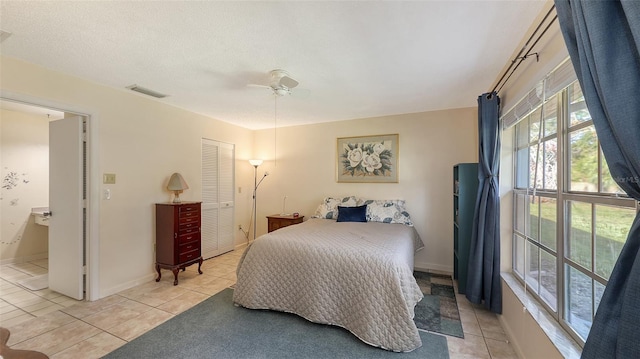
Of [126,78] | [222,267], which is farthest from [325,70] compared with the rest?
[222,267]

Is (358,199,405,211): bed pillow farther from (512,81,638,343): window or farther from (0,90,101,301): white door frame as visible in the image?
(0,90,101,301): white door frame

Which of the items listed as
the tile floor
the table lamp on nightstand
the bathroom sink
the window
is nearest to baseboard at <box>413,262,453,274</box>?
the tile floor

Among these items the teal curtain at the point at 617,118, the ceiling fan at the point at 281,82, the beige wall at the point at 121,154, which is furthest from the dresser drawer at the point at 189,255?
the teal curtain at the point at 617,118

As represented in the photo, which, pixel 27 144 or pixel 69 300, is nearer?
pixel 69 300

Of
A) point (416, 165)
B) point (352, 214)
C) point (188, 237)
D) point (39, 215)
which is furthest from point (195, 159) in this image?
point (416, 165)

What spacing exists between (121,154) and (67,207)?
78cm

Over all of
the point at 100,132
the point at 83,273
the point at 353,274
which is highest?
the point at 100,132

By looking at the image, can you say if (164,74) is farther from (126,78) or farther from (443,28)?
(443,28)

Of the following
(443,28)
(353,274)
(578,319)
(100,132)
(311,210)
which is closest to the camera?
(578,319)

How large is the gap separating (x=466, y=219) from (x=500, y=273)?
74 centimetres

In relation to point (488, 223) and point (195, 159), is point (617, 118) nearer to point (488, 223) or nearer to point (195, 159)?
point (488, 223)

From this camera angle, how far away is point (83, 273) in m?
2.70

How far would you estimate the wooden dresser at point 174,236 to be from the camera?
125 inches

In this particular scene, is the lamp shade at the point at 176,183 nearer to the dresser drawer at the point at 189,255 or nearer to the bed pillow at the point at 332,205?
the dresser drawer at the point at 189,255
